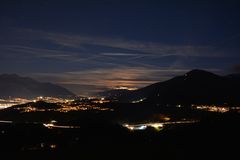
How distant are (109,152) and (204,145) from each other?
1078cm

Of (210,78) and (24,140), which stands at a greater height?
(210,78)

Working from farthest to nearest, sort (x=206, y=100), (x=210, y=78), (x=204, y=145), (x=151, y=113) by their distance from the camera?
1. (x=210, y=78)
2. (x=206, y=100)
3. (x=151, y=113)
4. (x=204, y=145)

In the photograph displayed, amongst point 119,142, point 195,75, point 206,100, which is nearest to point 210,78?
point 195,75

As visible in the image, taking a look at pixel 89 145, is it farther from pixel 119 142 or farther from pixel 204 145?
pixel 204 145

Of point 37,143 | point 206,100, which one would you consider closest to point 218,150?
point 37,143

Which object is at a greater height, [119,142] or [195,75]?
[195,75]

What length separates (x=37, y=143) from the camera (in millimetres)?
44500

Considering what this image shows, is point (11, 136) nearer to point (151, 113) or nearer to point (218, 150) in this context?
point (218, 150)

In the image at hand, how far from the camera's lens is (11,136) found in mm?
46719

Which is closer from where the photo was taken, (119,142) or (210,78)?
(119,142)

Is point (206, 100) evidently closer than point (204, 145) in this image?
No

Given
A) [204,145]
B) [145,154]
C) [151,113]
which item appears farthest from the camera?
[151,113]

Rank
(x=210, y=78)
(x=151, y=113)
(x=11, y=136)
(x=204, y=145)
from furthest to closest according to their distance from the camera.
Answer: (x=210, y=78)
(x=151, y=113)
(x=11, y=136)
(x=204, y=145)

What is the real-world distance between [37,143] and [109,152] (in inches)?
475
